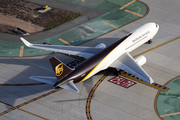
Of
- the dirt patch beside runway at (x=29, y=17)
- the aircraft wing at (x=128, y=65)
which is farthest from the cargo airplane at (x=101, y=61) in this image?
the dirt patch beside runway at (x=29, y=17)

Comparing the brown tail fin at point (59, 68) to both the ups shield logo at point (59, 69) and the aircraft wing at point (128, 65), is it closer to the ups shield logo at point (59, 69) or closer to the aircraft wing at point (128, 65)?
the ups shield logo at point (59, 69)

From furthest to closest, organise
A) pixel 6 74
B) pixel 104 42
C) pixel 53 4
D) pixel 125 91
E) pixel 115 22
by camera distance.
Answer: pixel 53 4, pixel 115 22, pixel 104 42, pixel 6 74, pixel 125 91

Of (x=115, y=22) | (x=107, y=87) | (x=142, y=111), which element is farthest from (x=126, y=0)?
(x=142, y=111)

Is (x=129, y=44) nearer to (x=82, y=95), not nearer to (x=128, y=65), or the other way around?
(x=128, y=65)

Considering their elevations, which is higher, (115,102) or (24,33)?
(24,33)

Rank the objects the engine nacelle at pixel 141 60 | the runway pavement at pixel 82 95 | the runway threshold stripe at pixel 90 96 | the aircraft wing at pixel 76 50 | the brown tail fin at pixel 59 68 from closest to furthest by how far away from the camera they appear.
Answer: the brown tail fin at pixel 59 68
the runway threshold stripe at pixel 90 96
the runway pavement at pixel 82 95
the engine nacelle at pixel 141 60
the aircraft wing at pixel 76 50

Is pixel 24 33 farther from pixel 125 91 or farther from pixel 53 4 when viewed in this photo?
pixel 125 91

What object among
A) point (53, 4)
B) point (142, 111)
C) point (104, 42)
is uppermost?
point (53, 4)

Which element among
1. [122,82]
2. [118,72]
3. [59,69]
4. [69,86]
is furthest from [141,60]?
[59,69]
